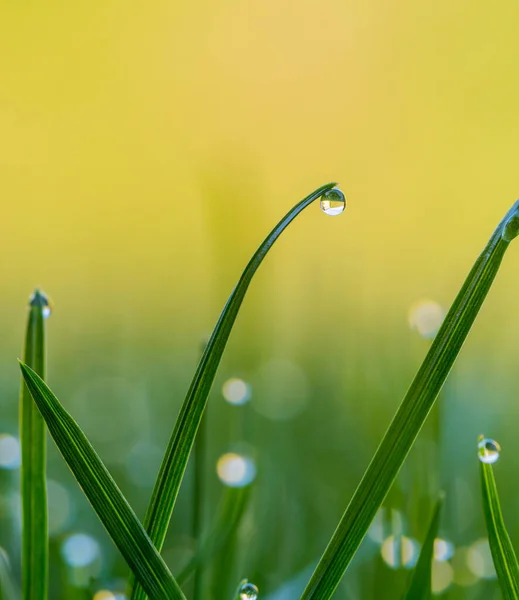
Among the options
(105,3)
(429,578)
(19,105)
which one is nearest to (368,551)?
(429,578)

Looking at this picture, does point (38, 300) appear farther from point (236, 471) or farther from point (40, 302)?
point (236, 471)

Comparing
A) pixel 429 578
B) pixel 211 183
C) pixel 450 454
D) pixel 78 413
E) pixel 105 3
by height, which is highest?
pixel 105 3

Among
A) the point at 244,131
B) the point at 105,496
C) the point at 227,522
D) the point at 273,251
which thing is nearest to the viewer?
the point at 105,496

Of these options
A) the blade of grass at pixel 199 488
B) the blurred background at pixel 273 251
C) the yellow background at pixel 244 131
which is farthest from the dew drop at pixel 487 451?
the yellow background at pixel 244 131

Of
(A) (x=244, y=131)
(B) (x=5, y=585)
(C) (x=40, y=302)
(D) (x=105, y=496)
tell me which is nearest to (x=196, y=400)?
(D) (x=105, y=496)

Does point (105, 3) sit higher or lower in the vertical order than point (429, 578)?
higher

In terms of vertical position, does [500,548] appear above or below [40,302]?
below

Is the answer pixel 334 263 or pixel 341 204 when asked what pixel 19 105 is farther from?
pixel 341 204
